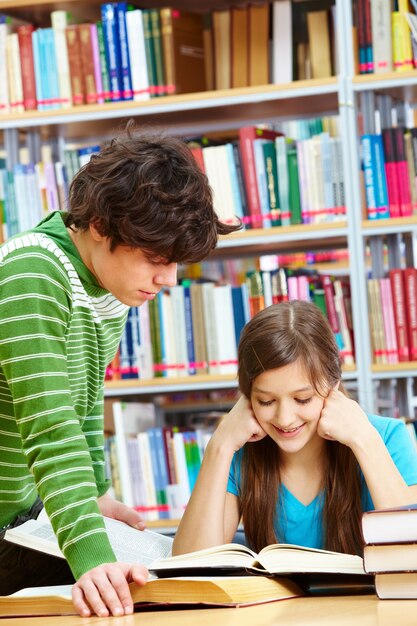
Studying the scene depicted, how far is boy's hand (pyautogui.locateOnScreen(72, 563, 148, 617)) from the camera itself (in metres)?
1.11

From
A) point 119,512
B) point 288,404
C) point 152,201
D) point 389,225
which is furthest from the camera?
point 389,225

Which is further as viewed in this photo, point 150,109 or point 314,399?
point 150,109

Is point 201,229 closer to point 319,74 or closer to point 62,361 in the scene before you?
point 62,361

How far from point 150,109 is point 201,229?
1.70 metres

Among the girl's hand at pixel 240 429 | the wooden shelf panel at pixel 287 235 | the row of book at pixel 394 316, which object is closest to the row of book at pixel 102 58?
the wooden shelf panel at pixel 287 235

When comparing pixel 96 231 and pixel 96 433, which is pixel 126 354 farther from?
pixel 96 231

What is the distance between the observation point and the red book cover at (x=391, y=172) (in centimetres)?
285

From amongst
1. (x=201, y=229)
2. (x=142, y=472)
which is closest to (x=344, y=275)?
(x=142, y=472)

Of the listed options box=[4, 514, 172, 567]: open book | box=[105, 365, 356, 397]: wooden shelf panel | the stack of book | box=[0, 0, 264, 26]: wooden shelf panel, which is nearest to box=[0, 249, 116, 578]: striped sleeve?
box=[4, 514, 172, 567]: open book

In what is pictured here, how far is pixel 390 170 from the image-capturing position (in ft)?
9.36

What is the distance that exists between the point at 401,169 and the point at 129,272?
1.69 metres

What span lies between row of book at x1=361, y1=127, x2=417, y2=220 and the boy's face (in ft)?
5.32

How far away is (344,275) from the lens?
9.80 feet

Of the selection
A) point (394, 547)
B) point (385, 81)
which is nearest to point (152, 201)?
point (394, 547)
